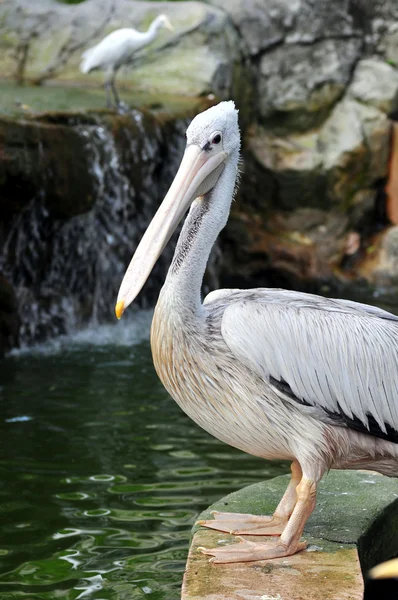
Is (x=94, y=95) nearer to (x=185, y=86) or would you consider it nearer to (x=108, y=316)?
(x=185, y=86)

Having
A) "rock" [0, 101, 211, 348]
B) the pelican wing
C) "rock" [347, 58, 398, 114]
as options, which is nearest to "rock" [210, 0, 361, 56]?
"rock" [347, 58, 398, 114]

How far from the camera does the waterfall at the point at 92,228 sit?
8.62 m

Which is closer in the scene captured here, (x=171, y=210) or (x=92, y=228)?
(x=171, y=210)

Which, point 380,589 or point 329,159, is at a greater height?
point 329,159

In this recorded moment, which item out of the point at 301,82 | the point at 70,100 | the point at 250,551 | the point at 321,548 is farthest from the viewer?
the point at 301,82

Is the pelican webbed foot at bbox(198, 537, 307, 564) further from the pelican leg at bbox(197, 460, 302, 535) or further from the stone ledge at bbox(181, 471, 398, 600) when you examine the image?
the pelican leg at bbox(197, 460, 302, 535)

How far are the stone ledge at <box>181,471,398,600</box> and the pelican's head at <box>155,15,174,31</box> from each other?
6.83 meters

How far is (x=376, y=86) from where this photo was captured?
11.4 meters

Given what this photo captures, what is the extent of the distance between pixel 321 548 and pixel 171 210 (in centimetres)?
138

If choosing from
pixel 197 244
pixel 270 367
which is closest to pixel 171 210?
pixel 197 244

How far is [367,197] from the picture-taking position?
11242mm

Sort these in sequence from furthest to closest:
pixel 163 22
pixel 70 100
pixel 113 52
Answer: pixel 163 22, pixel 70 100, pixel 113 52

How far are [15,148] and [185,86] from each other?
3.35 metres

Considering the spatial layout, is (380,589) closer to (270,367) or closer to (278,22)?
(270,367)
